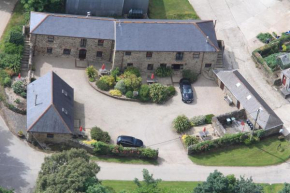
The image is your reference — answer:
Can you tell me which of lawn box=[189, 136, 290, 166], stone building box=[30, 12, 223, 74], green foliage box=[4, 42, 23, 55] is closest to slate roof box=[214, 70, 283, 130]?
lawn box=[189, 136, 290, 166]

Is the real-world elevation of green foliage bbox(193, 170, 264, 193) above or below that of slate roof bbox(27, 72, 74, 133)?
below

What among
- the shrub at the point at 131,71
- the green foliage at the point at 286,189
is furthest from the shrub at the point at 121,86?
the green foliage at the point at 286,189

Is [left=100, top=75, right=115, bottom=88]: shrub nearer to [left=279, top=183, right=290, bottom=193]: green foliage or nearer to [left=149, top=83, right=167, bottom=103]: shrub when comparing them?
[left=149, top=83, right=167, bottom=103]: shrub

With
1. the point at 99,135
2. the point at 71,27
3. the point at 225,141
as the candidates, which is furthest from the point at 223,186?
the point at 71,27

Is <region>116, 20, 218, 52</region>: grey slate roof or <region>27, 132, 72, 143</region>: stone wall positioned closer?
<region>27, 132, 72, 143</region>: stone wall

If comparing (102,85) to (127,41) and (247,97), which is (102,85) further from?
(247,97)

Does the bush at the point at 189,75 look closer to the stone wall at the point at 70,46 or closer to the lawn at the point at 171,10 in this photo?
the stone wall at the point at 70,46

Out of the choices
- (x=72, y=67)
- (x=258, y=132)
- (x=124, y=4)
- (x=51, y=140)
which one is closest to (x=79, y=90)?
(x=72, y=67)
